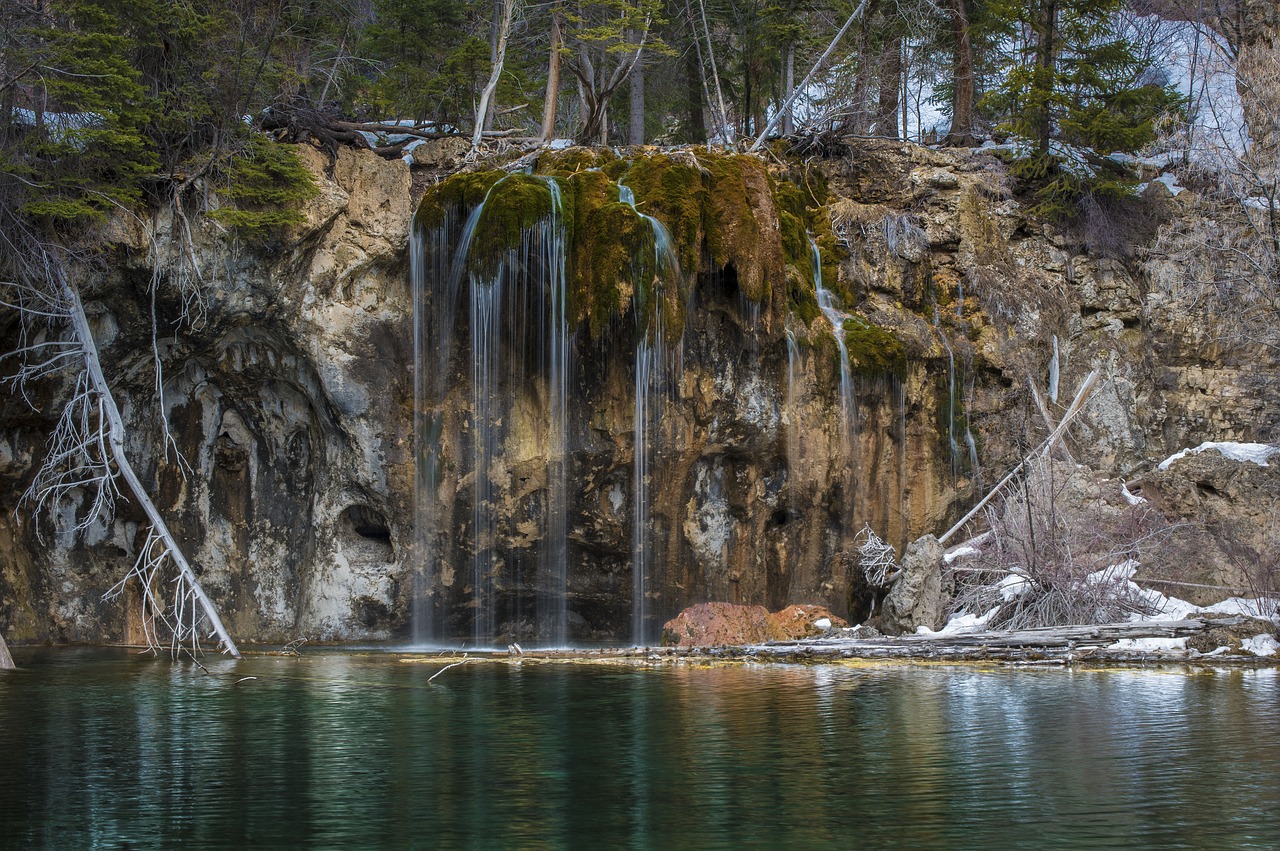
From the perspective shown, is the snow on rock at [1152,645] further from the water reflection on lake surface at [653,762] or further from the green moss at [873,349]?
the green moss at [873,349]

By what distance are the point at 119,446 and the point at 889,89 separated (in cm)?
1813

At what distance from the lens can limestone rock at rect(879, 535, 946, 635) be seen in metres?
16.8

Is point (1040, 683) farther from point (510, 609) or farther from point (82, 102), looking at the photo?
point (82, 102)

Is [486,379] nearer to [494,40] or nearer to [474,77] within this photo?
[474,77]

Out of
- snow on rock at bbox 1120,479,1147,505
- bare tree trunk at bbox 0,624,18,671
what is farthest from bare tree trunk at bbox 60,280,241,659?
snow on rock at bbox 1120,479,1147,505

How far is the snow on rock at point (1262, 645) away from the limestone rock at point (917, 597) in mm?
4096

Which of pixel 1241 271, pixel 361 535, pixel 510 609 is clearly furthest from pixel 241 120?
Answer: pixel 1241 271

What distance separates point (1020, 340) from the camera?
21.5m

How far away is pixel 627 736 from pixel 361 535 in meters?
10.8

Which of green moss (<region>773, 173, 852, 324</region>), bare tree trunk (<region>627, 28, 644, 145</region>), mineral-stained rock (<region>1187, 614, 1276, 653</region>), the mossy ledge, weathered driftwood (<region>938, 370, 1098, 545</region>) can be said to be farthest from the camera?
bare tree trunk (<region>627, 28, 644, 145</region>)

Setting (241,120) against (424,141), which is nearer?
(241,120)

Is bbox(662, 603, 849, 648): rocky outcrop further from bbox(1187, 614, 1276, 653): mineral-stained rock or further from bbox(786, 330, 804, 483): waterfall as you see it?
bbox(1187, 614, 1276, 653): mineral-stained rock

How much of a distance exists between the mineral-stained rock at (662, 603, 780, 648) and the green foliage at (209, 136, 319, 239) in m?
8.63

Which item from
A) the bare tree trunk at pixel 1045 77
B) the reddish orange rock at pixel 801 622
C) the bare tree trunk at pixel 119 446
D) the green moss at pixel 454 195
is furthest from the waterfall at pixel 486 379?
the bare tree trunk at pixel 1045 77
